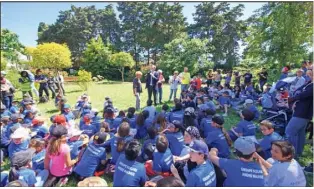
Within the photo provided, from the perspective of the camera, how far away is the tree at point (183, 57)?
2186 centimetres

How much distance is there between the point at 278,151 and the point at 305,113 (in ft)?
5.89

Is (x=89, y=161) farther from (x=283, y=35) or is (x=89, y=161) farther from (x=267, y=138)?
(x=283, y=35)

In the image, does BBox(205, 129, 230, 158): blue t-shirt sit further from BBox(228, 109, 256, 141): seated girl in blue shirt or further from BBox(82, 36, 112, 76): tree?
BBox(82, 36, 112, 76): tree

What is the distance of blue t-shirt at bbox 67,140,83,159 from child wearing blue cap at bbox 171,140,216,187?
7.67 ft

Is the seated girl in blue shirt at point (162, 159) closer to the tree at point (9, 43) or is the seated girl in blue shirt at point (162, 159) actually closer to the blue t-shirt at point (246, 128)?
the blue t-shirt at point (246, 128)

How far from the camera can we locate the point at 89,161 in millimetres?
4059

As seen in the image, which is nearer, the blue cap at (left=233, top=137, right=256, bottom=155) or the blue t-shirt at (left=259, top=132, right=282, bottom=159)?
the blue cap at (left=233, top=137, right=256, bottom=155)

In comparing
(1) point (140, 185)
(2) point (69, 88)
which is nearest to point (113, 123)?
(1) point (140, 185)

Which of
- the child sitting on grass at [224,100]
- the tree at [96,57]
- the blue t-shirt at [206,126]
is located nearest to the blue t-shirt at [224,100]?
the child sitting on grass at [224,100]

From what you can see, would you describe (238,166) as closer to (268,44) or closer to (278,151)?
(278,151)

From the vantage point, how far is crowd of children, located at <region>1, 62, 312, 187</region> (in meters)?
2.87

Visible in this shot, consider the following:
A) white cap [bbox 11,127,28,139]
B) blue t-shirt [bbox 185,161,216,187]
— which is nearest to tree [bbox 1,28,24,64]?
white cap [bbox 11,127,28,139]

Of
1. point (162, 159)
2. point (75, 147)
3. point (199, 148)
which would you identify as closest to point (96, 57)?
point (75, 147)

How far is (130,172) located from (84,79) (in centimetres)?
1174
